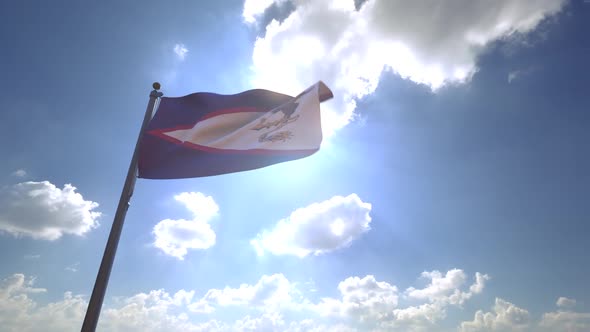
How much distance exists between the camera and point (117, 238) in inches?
313

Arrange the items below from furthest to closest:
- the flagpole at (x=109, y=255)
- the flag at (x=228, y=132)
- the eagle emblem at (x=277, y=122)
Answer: the eagle emblem at (x=277, y=122) < the flag at (x=228, y=132) < the flagpole at (x=109, y=255)

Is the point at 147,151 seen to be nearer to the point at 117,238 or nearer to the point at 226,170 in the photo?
the point at 226,170

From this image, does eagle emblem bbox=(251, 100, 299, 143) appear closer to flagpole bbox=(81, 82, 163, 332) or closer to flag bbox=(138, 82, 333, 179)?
flag bbox=(138, 82, 333, 179)

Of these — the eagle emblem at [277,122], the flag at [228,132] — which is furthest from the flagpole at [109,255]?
the eagle emblem at [277,122]

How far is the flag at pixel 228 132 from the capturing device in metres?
9.76

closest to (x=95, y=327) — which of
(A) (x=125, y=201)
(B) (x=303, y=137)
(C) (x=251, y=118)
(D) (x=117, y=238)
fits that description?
(D) (x=117, y=238)

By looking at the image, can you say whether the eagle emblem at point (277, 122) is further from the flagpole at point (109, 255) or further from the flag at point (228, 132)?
the flagpole at point (109, 255)

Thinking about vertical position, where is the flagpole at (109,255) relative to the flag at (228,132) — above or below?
below

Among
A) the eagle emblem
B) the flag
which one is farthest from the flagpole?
the eagle emblem

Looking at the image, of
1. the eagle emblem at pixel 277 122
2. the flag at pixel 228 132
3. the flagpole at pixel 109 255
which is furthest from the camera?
the eagle emblem at pixel 277 122

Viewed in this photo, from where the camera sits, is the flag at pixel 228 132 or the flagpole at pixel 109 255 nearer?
the flagpole at pixel 109 255

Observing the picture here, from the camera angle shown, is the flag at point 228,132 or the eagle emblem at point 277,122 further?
the eagle emblem at point 277,122

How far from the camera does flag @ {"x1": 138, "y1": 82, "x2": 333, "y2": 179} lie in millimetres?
9758

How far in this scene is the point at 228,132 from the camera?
11594mm
